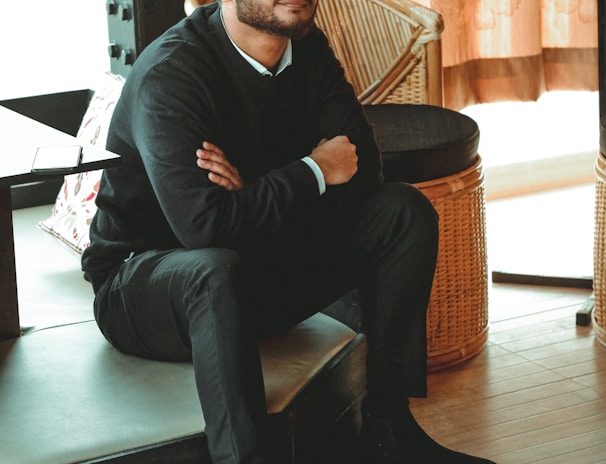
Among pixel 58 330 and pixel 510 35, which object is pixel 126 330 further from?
pixel 510 35

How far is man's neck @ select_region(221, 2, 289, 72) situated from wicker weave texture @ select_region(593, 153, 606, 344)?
3.05 feet

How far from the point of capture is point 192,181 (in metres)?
1.80

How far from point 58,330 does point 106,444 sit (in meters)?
0.48

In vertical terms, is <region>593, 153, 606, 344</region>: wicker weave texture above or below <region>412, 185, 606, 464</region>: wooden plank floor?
above

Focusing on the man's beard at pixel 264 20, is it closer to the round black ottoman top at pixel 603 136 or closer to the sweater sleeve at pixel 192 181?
the sweater sleeve at pixel 192 181

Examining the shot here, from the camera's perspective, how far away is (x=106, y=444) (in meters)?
1.64

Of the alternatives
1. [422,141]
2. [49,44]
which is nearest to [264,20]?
[422,141]

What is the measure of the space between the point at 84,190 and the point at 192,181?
30.2 inches

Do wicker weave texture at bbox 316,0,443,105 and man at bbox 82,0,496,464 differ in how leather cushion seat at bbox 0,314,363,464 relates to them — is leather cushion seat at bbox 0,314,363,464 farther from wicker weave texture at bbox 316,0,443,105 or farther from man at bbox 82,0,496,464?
wicker weave texture at bbox 316,0,443,105

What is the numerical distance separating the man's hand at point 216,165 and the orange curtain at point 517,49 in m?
1.65

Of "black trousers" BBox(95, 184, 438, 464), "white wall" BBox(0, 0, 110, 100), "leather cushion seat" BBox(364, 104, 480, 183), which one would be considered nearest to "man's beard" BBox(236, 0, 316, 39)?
"black trousers" BBox(95, 184, 438, 464)

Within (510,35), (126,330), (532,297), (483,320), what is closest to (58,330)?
(126,330)

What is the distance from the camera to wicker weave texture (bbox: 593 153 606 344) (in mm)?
2525

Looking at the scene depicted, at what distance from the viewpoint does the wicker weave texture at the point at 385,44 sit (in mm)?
2865
